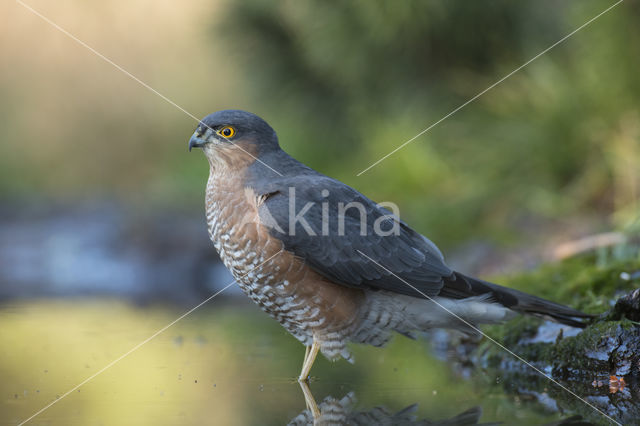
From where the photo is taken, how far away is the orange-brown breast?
379cm

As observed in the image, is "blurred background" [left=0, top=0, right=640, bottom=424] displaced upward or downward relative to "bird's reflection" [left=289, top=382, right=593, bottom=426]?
upward

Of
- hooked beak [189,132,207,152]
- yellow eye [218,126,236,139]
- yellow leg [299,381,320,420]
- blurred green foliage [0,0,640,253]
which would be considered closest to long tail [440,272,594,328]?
yellow leg [299,381,320,420]

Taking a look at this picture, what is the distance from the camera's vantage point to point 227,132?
13.9ft

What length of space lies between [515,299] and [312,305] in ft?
3.48

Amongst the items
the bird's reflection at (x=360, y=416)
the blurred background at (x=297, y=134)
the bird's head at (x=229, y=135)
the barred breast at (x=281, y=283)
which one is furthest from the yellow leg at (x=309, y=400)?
the bird's head at (x=229, y=135)

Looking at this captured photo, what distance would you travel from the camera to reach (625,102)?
8078mm

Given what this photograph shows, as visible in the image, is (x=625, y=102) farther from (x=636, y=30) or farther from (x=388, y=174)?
(x=388, y=174)

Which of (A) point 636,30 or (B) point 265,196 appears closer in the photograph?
(B) point 265,196

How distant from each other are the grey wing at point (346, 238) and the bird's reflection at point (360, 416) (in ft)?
2.70

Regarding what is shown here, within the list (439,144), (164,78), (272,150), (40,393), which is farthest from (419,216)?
(164,78)

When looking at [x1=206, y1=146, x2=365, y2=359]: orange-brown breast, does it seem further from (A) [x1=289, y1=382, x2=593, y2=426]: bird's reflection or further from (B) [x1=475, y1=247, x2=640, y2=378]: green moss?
(B) [x1=475, y1=247, x2=640, y2=378]: green moss

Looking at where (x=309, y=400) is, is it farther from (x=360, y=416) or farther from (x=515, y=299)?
(x=515, y=299)

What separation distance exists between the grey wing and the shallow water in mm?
520

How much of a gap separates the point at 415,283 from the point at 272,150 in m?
1.12
